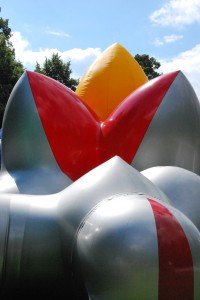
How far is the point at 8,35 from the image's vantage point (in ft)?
53.4

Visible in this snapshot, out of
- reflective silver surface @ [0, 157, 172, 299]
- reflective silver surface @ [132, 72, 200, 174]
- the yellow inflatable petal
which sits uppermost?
the yellow inflatable petal

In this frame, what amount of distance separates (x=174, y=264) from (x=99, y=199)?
43 centimetres

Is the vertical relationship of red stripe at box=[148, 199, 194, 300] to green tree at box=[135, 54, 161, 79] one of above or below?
below

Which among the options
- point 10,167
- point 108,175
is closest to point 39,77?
point 10,167

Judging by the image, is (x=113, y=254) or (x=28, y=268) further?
(x=28, y=268)

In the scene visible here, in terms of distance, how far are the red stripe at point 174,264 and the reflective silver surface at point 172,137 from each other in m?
1.53

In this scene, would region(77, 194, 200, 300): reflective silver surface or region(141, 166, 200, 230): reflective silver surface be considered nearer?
region(77, 194, 200, 300): reflective silver surface

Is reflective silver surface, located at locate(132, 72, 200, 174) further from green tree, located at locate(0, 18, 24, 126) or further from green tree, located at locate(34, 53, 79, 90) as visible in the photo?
green tree, located at locate(34, 53, 79, 90)

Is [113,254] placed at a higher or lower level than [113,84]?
lower

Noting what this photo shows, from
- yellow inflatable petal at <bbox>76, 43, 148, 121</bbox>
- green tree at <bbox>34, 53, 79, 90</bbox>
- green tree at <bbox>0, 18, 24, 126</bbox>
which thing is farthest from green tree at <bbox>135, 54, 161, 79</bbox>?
yellow inflatable petal at <bbox>76, 43, 148, 121</bbox>

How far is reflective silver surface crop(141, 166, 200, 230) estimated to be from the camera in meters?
2.62

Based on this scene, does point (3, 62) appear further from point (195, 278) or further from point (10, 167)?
point (195, 278)

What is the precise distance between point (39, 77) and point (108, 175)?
1.60 meters

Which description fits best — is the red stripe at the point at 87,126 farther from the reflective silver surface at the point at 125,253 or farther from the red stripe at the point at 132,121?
the reflective silver surface at the point at 125,253
